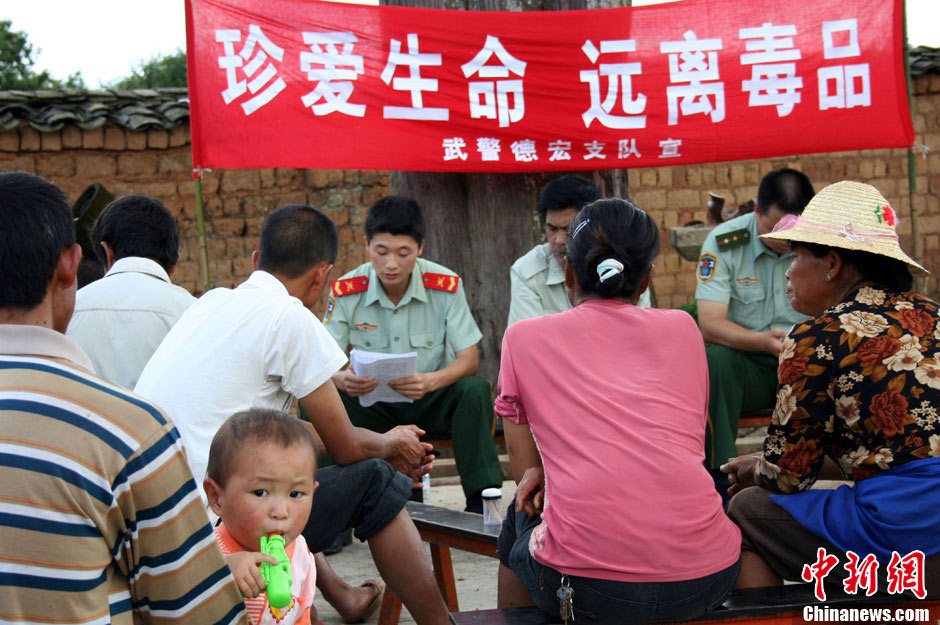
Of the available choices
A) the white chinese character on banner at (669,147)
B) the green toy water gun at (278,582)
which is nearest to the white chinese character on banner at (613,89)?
the white chinese character on banner at (669,147)

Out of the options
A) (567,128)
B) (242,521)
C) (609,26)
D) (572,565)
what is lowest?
(572,565)

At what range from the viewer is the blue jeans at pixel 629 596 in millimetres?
2248

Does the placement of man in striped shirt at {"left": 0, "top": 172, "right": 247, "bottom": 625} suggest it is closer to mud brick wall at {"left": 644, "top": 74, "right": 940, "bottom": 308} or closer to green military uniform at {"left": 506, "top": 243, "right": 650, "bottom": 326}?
green military uniform at {"left": 506, "top": 243, "right": 650, "bottom": 326}

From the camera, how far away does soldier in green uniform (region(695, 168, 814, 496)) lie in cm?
438

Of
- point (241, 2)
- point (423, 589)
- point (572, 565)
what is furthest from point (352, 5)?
point (572, 565)

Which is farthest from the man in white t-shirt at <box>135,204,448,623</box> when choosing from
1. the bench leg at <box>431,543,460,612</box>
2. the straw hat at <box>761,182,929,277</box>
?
the straw hat at <box>761,182,929,277</box>

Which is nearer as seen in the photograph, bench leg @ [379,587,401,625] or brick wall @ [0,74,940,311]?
bench leg @ [379,587,401,625]

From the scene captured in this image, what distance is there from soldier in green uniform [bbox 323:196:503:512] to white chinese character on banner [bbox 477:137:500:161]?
2.44 feet

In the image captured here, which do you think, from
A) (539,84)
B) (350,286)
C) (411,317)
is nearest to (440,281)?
(411,317)

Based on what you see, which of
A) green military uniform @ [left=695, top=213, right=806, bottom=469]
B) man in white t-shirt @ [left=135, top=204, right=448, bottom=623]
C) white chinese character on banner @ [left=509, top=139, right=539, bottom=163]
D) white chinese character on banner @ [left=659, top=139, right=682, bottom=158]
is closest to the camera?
man in white t-shirt @ [left=135, top=204, right=448, bottom=623]

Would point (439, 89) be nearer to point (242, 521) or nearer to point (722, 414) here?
point (722, 414)

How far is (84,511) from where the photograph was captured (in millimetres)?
1407

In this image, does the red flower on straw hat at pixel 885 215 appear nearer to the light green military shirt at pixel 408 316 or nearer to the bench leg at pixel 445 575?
the bench leg at pixel 445 575

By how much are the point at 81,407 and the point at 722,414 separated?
3.42 meters
